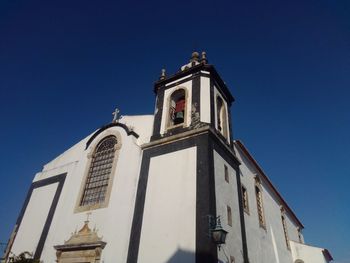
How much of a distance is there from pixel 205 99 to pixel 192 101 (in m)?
0.51

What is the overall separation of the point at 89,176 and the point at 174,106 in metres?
4.55

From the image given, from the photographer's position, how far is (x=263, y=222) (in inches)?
530

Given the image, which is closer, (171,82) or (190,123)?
(190,123)

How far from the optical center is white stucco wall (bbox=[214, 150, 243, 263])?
27.3 feet

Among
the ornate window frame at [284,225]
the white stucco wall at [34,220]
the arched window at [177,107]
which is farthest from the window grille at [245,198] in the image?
the white stucco wall at [34,220]

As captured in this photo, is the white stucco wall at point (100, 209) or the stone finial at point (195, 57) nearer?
the white stucco wall at point (100, 209)

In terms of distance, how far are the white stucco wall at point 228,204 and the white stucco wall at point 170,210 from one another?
85 centimetres

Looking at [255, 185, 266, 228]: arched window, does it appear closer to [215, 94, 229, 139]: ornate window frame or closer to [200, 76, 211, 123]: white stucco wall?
[215, 94, 229, 139]: ornate window frame

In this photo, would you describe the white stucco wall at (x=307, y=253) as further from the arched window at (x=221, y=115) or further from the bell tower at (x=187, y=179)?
the arched window at (x=221, y=115)

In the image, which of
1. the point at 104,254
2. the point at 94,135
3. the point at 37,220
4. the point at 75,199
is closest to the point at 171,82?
the point at 94,135

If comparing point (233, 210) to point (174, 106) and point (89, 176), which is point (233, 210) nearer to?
point (174, 106)

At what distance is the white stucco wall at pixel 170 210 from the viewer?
7.60 meters

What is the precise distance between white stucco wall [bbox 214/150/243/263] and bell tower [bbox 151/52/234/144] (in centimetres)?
146

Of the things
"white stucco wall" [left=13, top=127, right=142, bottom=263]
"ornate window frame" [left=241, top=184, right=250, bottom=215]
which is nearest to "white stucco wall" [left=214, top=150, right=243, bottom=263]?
"ornate window frame" [left=241, top=184, right=250, bottom=215]
